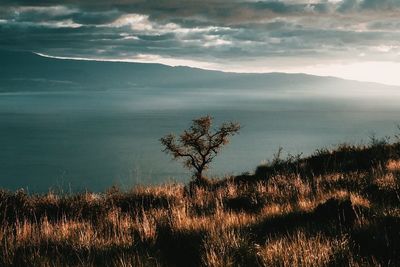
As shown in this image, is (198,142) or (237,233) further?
(198,142)

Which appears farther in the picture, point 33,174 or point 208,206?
point 33,174

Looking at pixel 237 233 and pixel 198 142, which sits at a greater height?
pixel 237 233

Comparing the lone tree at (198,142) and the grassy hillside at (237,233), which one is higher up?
the grassy hillside at (237,233)

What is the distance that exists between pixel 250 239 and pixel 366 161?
11622mm

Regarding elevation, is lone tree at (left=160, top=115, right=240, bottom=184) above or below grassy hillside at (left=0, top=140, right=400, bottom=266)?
below

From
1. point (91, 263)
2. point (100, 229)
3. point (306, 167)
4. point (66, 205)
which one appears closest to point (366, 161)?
point (306, 167)

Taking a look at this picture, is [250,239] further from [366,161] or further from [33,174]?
[33,174]

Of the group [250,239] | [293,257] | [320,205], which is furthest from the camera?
[320,205]

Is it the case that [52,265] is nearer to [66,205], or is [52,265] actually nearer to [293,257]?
[293,257]

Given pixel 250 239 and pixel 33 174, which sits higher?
pixel 250 239

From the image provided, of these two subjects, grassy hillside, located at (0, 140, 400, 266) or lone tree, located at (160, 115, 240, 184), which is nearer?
grassy hillside, located at (0, 140, 400, 266)

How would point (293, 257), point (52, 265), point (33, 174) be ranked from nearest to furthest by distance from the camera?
1. point (293, 257)
2. point (52, 265)
3. point (33, 174)

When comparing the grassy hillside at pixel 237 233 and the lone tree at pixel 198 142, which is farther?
the lone tree at pixel 198 142

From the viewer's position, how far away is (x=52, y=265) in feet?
18.8
